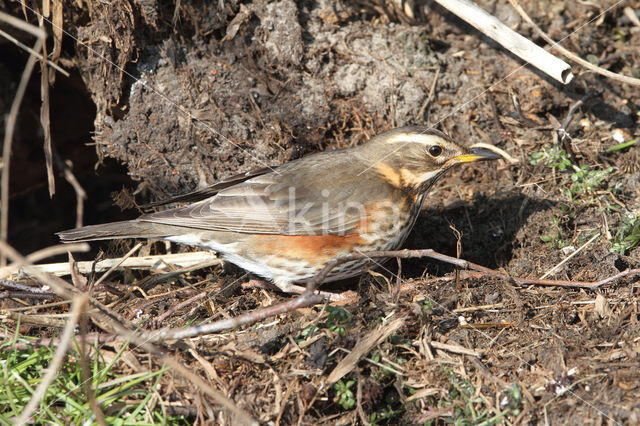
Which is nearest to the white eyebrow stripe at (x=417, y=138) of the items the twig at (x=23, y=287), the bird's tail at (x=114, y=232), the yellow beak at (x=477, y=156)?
the yellow beak at (x=477, y=156)

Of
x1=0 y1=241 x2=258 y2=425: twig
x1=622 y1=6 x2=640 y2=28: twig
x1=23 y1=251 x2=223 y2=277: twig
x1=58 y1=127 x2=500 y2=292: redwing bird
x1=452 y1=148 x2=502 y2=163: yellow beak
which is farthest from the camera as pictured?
x1=622 y1=6 x2=640 y2=28: twig

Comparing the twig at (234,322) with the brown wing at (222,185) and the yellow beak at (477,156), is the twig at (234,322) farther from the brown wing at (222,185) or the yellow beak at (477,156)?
the yellow beak at (477,156)

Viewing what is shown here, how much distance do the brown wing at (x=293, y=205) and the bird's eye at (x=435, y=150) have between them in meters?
0.51

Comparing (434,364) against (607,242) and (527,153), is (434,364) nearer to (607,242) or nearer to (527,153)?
(607,242)

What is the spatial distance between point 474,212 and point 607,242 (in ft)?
4.28

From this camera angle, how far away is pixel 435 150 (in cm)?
539

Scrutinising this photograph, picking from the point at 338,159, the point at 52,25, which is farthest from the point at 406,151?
the point at 52,25

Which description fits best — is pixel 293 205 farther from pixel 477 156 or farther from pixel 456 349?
pixel 456 349

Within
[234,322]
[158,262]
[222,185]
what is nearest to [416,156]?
[222,185]

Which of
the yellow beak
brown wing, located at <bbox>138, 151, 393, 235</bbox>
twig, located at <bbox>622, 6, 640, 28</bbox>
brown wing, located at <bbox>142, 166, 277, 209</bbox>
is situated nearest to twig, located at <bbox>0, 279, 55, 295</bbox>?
brown wing, located at <bbox>138, 151, 393, 235</bbox>

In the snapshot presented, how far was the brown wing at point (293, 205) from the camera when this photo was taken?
17.0ft

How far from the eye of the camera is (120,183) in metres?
8.77

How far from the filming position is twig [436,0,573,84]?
18.1ft

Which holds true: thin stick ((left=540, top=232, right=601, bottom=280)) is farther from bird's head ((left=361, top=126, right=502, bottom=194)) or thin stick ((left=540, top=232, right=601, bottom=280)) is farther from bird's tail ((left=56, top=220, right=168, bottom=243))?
bird's tail ((left=56, top=220, right=168, bottom=243))
